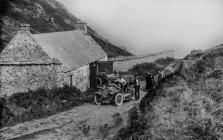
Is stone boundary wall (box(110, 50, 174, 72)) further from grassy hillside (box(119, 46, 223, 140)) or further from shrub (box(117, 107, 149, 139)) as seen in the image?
shrub (box(117, 107, 149, 139))

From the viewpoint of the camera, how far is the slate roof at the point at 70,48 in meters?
25.0

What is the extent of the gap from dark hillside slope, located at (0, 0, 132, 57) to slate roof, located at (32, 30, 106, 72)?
2305cm

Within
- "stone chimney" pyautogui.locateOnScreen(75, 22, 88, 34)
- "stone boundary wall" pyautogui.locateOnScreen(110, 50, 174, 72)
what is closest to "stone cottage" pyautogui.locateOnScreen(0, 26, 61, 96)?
"stone boundary wall" pyautogui.locateOnScreen(110, 50, 174, 72)

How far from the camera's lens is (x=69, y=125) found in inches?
655

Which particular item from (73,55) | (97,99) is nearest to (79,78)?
(73,55)

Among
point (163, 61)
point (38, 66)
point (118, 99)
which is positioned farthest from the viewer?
point (163, 61)

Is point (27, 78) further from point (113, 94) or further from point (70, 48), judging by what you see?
point (70, 48)

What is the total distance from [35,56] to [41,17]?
52.6 m

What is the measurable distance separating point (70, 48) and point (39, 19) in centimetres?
4366

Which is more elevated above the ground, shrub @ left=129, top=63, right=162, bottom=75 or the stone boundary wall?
the stone boundary wall

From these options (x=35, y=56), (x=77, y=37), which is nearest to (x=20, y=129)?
(x=35, y=56)

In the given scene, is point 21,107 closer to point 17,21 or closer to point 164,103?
point 164,103

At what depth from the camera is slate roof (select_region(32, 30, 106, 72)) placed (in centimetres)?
2505

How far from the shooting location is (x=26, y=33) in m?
23.2
